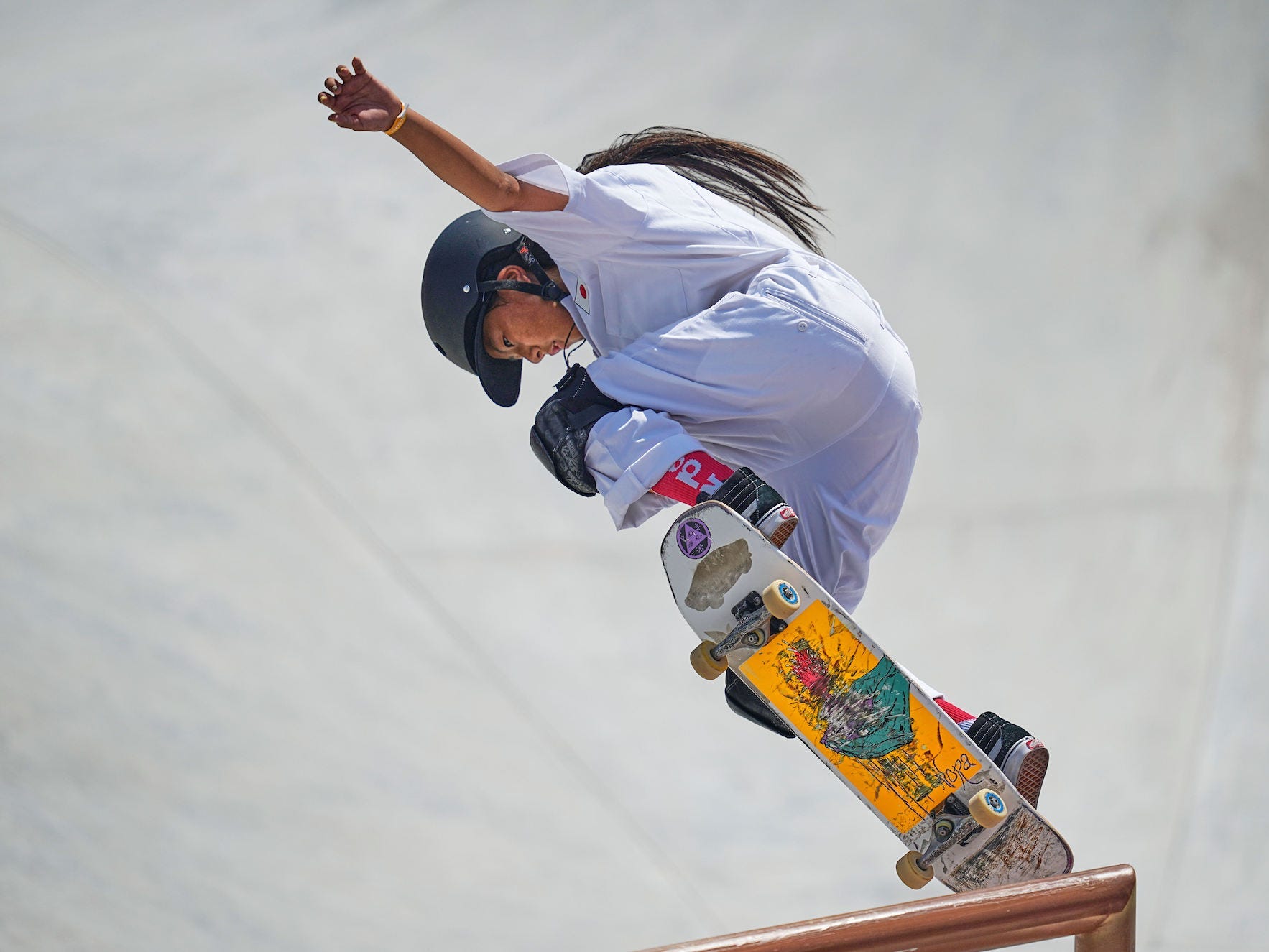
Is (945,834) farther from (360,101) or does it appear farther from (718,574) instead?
(360,101)

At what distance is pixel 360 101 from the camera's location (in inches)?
97.5

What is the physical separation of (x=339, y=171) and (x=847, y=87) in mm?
2367

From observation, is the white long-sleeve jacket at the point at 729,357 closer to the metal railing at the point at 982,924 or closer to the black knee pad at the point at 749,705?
the black knee pad at the point at 749,705

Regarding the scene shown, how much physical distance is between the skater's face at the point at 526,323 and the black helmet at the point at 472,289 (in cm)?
2

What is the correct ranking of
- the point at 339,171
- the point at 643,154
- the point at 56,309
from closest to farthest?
the point at 643,154 < the point at 56,309 < the point at 339,171

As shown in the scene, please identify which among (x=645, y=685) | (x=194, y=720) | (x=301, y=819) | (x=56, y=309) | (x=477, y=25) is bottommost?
(x=301, y=819)

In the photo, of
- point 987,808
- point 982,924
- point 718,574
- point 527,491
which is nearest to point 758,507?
point 718,574

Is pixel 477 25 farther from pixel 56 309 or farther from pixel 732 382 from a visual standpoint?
pixel 732 382

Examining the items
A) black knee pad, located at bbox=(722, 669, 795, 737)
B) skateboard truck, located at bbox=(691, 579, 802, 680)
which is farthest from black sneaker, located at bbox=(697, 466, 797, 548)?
black knee pad, located at bbox=(722, 669, 795, 737)

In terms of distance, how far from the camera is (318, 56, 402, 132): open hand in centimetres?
246

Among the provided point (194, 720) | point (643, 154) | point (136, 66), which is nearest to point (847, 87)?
point (643, 154)

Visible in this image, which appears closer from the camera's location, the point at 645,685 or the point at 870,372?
the point at 870,372

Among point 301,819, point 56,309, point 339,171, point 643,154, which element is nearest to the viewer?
point 643,154

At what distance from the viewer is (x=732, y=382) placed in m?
2.74
